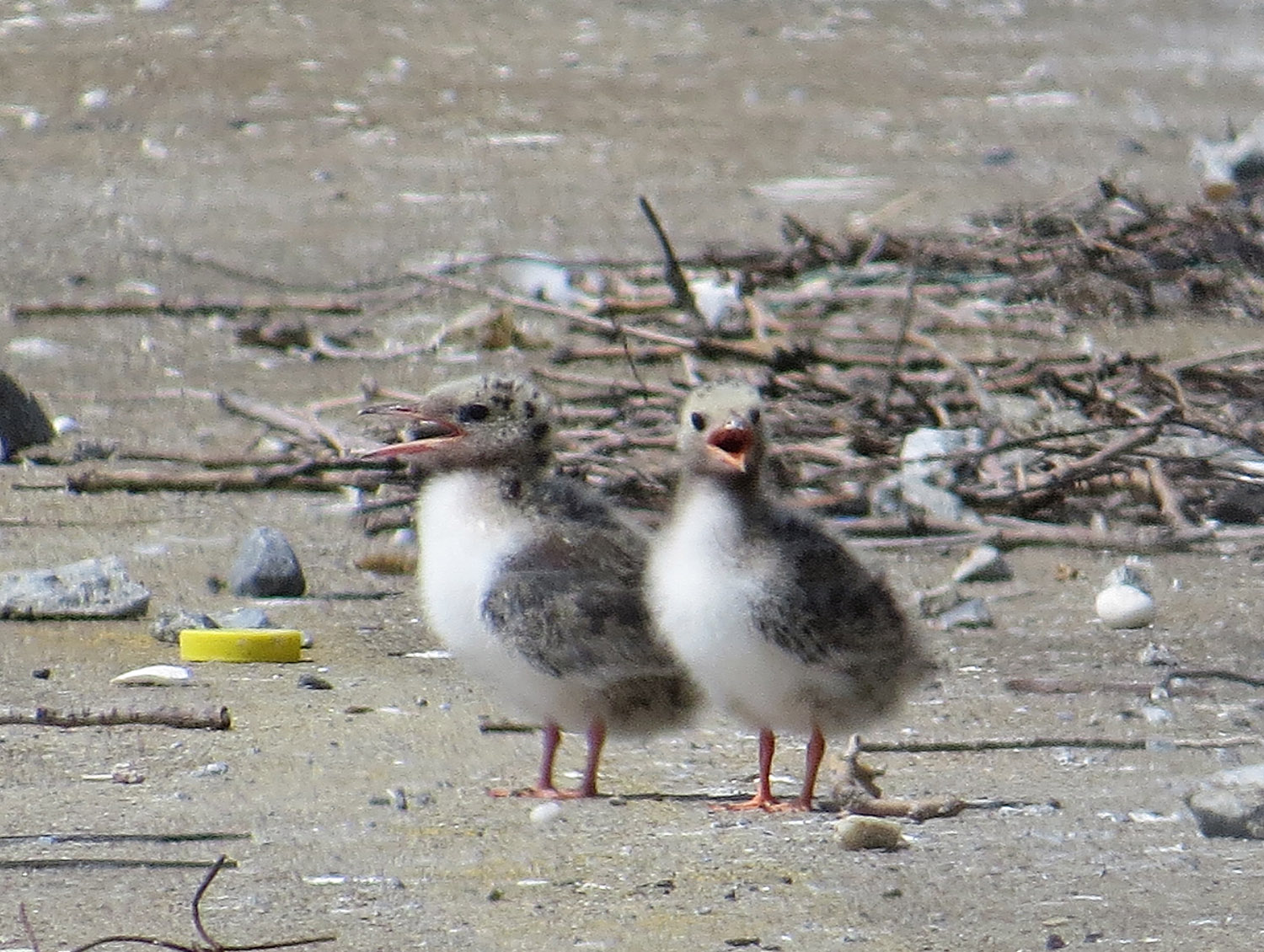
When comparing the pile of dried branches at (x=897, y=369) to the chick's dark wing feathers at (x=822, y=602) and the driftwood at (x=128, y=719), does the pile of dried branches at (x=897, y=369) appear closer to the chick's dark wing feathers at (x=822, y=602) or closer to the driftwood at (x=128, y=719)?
the chick's dark wing feathers at (x=822, y=602)

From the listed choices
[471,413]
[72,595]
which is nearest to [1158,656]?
[471,413]

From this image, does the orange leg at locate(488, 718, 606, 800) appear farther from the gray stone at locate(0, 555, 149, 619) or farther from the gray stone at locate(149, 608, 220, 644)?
the gray stone at locate(0, 555, 149, 619)

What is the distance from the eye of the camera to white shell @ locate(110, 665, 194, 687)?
4.98 m

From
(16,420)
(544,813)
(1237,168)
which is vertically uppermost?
(544,813)

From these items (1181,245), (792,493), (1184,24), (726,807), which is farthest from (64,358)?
(1184,24)

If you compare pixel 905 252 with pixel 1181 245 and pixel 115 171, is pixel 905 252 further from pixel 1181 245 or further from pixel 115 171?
pixel 115 171

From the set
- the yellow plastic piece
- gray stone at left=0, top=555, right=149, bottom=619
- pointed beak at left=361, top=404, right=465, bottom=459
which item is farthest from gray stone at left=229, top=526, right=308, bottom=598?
pointed beak at left=361, top=404, right=465, bottom=459

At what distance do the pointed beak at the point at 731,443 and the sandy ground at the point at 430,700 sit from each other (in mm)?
623

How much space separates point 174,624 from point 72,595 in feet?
1.02

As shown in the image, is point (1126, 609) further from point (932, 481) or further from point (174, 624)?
point (174, 624)

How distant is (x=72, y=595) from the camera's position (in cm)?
551

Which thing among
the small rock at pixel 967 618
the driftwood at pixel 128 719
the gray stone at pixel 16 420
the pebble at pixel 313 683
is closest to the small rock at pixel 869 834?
the driftwood at pixel 128 719

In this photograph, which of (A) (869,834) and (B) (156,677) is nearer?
(A) (869,834)

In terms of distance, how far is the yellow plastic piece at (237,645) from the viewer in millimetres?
5203
